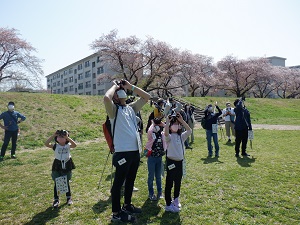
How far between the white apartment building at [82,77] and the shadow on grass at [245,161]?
41.7 metres

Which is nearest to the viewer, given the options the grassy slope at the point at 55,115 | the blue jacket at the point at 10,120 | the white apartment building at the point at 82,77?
the blue jacket at the point at 10,120

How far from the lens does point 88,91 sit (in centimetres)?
6003

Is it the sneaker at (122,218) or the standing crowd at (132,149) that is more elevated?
the standing crowd at (132,149)

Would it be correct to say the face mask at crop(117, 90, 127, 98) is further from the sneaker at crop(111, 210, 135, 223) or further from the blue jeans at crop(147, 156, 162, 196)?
the sneaker at crop(111, 210, 135, 223)

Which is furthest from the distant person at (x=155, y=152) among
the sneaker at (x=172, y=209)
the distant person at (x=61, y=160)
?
the distant person at (x=61, y=160)

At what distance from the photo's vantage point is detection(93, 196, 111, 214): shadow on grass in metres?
4.18

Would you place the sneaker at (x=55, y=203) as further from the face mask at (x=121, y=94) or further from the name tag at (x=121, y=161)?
the face mask at (x=121, y=94)

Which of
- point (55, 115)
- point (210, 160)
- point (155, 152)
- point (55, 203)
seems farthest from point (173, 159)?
point (55, 115)

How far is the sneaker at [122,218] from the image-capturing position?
3563mm

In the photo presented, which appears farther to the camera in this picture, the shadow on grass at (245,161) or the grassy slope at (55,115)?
the grassy slope at (55,115)

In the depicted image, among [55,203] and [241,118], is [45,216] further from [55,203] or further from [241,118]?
[241,118]

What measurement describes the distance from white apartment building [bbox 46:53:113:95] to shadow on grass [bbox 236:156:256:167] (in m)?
41.7

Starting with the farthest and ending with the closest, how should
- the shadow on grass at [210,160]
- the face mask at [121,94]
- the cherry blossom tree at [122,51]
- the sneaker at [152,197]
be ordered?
the cherry blossom tree at [122,51], the shadow on grass at [210,160], the sneaker at [152,197], the face mask at [121,94]

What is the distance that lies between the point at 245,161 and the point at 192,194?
3.40 metres
